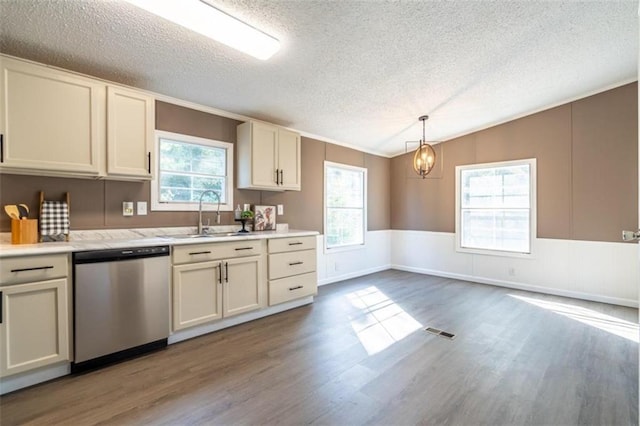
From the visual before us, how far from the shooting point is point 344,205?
5457 millimetres

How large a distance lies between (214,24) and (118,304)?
2225 mm

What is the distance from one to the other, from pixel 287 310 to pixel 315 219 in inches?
A: 64.6

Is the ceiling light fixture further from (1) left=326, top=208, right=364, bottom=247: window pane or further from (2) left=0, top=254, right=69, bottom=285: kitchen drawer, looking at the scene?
(1) left=326, top=208, right=364, bottom=247: window pane

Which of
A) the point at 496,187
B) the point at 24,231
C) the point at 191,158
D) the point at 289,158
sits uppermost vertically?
the point at 289,158

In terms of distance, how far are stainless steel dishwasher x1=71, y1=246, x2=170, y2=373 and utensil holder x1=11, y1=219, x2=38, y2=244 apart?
0.49 metres

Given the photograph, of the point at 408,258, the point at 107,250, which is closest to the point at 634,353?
the point at 408,258

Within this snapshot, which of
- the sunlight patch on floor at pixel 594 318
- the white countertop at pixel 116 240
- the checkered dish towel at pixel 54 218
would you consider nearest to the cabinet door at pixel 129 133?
the checkered dish towel at pixel 54 218

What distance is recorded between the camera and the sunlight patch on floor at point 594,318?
303 cm

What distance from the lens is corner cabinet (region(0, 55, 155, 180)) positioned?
2178 millimetres

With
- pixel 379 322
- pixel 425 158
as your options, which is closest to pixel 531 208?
pixel 425 158

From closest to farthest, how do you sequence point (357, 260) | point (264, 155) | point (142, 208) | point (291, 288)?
point (142, 208) < point (291, 288) < point (264, 155) < point (357, 260)

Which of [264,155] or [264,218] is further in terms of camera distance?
[264,218]

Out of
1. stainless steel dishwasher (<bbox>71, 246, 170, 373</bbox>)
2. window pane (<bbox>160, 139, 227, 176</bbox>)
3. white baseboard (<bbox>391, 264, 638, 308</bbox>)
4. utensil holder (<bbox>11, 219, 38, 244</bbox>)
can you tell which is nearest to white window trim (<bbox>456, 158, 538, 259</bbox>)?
white baseboard (<bbox>391, 264, 638, 308</bbox>)

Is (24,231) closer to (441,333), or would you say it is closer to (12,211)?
(12,211)
